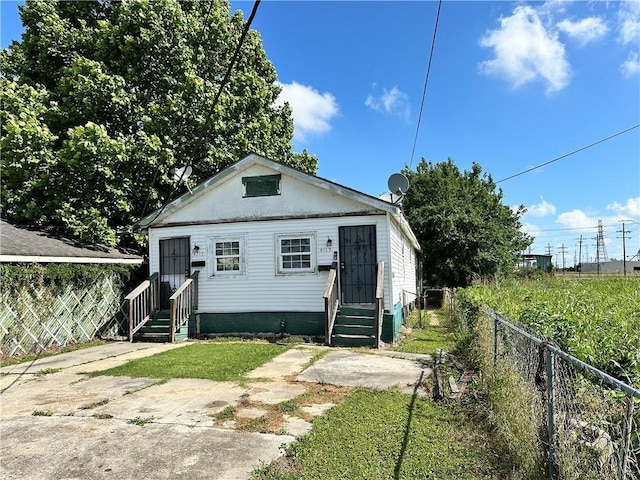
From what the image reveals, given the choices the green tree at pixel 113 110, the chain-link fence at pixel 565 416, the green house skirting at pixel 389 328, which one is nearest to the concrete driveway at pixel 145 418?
the green house skirting at pixel 389 328

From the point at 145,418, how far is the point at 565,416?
13.8 feet

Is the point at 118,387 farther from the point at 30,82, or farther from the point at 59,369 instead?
the point at 30,82

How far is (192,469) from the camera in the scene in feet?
11.6

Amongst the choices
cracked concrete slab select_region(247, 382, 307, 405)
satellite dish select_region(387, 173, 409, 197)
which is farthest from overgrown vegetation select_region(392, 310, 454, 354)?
satellite dish select_region(387, 173, 409, 197)

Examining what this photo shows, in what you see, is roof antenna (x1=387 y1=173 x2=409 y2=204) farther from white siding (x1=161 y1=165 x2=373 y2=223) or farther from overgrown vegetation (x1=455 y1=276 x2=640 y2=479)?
overgrown vegetation (x1=455 y1=276 x2=640 y2=479)

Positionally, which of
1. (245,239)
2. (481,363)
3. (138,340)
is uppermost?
(245,239)

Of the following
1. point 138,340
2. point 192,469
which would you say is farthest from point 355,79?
point 192,469

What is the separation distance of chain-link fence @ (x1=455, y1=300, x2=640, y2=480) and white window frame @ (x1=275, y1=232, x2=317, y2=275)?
23.3 feet

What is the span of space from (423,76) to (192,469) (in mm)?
9220

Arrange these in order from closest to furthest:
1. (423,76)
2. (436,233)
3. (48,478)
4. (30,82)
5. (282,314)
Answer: (48,478) → (423,76) → (282,314) → (30,82) → (436,233)

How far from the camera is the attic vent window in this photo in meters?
11.5

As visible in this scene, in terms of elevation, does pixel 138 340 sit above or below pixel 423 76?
below

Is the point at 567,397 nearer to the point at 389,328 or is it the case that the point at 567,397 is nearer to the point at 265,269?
the point at 389,328

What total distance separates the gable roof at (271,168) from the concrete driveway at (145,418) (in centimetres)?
379
